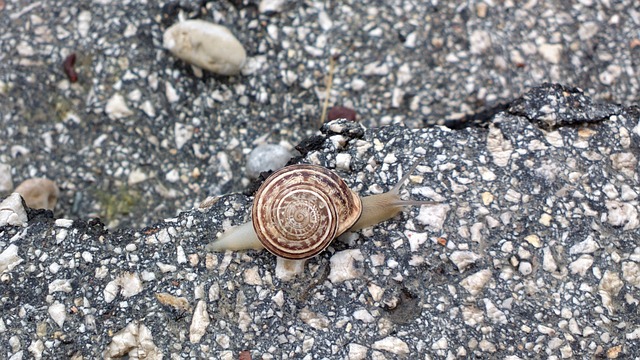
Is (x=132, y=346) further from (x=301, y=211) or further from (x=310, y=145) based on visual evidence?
(x=310, y=145)

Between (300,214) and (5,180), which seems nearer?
(300,214)

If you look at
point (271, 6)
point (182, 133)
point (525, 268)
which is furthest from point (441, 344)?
point (271, 6)

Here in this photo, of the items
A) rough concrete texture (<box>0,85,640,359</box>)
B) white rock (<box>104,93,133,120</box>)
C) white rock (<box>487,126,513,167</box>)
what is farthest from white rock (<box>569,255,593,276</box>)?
white rock (<box>104,93,133,120</box>)

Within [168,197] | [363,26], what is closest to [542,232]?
[363,26]

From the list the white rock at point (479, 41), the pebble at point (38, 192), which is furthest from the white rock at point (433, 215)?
the pebble at point (38, 192)

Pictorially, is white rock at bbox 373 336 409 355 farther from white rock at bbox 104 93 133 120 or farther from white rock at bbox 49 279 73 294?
white rock at bbox 104 93 133 120

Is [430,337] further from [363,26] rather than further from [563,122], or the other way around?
[363,26]
